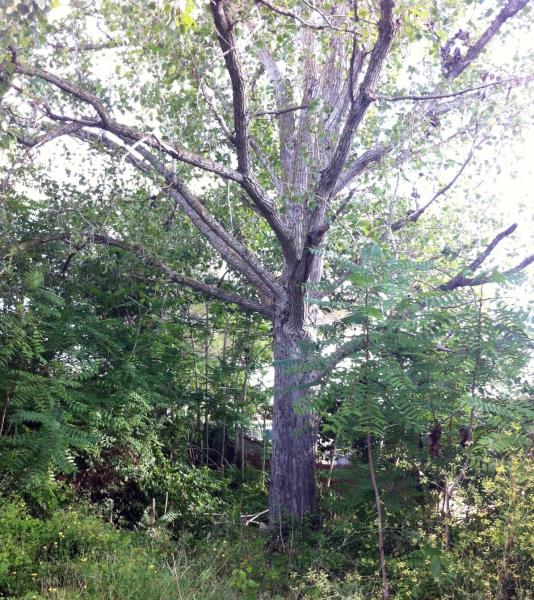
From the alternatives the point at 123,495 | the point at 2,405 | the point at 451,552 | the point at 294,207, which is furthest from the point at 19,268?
the point at 451,552

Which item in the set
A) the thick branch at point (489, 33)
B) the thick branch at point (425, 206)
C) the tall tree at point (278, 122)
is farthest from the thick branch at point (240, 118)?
the thick branch at point (489, 33)

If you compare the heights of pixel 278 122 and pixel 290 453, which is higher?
pixel 278 122

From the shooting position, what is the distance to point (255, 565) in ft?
21.4

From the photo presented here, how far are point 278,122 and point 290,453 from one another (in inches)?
183

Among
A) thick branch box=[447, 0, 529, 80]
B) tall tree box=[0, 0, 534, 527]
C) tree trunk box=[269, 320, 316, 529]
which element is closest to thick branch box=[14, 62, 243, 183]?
tall tree box=[0, 0, 534, 527]

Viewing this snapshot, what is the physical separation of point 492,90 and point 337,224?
2.60m

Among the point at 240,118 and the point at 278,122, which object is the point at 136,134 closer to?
the point at 240,118

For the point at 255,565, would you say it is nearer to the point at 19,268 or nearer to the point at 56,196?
the point at 19,268

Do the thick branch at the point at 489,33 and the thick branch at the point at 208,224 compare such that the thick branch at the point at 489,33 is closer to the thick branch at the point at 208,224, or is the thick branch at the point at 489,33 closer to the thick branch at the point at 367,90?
the thick branch at the point at 367,90

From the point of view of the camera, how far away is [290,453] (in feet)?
27.9

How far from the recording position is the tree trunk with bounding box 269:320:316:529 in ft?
27.5

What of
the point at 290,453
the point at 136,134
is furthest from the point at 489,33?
the point at 290,453

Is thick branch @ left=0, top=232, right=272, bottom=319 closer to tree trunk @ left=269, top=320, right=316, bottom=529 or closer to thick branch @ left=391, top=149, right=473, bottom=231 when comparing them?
tree trunk @ left=269, top=320, right=316, bottom=529

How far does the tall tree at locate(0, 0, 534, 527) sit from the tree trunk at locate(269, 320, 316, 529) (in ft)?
0.06
